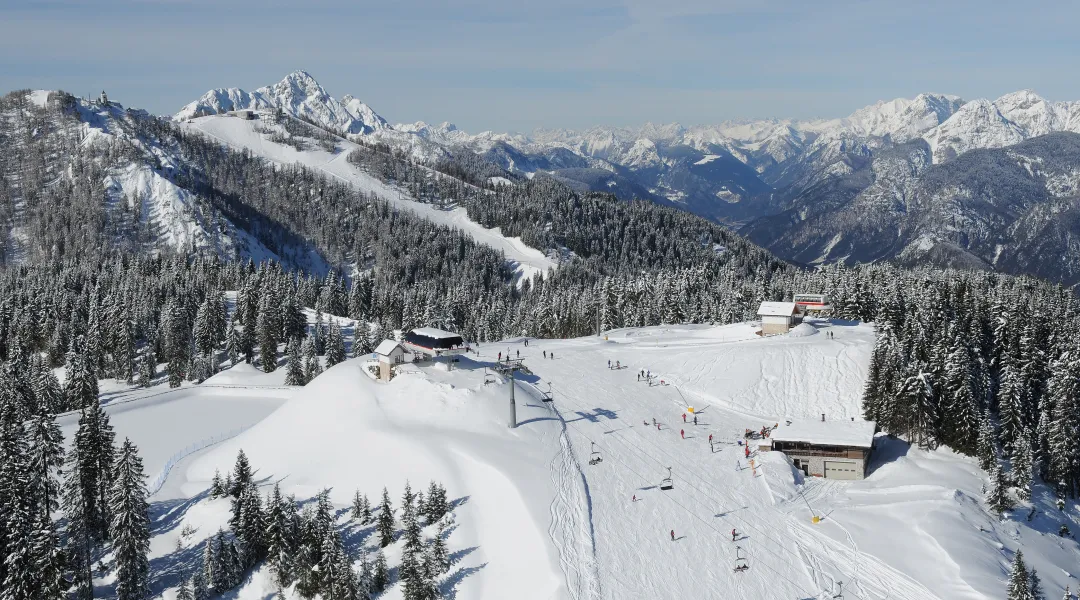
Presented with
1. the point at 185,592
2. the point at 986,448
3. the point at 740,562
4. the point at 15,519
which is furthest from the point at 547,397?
the point at 15,519

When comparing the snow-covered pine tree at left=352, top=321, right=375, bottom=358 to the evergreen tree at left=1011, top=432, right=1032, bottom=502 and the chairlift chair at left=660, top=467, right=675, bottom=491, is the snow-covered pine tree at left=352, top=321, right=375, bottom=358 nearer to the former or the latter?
the chairlift chair at left=660, top=467, right=675, bottom=491

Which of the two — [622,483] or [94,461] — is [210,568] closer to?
[94,461]

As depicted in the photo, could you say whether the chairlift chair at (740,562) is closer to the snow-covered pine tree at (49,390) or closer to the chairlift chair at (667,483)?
the chairlift chair at (667,483)

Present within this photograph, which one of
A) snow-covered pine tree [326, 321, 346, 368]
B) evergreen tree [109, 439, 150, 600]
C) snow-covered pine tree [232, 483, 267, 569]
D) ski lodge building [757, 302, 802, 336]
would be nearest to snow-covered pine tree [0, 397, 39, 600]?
evergreen tree [109, 439, 150, 600]

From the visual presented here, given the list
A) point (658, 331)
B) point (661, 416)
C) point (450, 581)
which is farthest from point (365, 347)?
point (450, 581)

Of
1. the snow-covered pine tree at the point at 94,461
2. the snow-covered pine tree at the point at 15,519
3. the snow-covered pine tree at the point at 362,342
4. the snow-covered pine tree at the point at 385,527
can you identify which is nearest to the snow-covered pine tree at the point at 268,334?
the snow-covered pine tree at the point at 362,342

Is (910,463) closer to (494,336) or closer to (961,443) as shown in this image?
(961,443)
